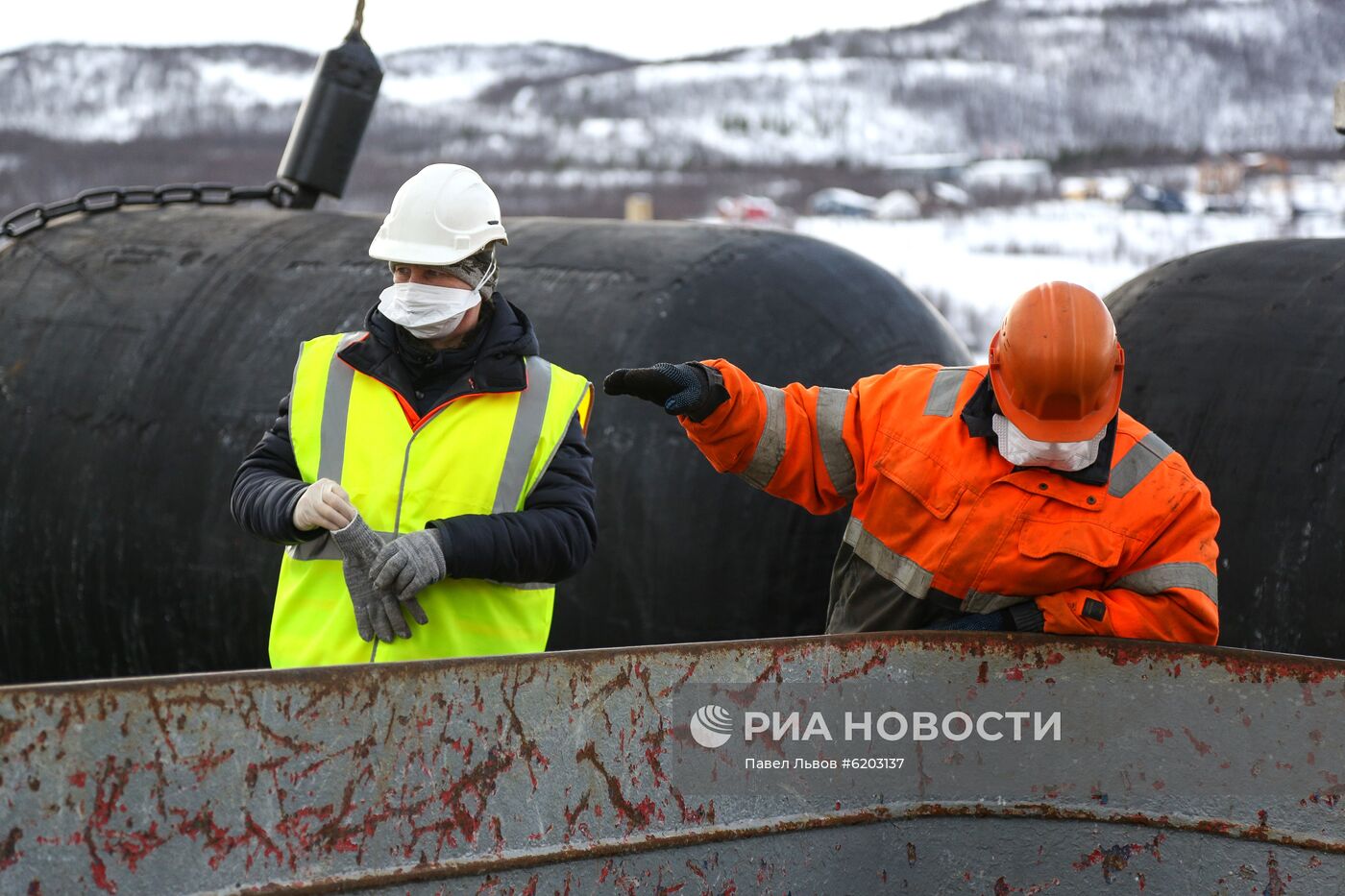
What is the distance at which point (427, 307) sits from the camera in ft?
10.5

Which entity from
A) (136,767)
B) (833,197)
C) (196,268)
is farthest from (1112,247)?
(136,767)

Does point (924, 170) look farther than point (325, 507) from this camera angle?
Yes

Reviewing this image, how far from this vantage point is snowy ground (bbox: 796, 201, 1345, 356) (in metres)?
30.2

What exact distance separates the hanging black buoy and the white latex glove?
3.85 m

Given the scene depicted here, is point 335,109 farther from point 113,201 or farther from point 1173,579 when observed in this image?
point 1173,579

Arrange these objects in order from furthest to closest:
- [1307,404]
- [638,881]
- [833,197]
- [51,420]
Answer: [833,197] → [51,420] → [1307,404] → [638,881]

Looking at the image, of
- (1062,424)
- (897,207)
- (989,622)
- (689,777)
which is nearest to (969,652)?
(989,622)

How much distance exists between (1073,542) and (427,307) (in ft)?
4.19

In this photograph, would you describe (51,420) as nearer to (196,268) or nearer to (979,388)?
(196,268)

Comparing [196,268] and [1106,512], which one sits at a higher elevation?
[196,268]

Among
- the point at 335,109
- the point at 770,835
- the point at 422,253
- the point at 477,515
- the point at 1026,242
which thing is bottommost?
the point at 770,835

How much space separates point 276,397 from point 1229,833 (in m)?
2.94

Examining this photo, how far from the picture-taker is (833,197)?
173 feet

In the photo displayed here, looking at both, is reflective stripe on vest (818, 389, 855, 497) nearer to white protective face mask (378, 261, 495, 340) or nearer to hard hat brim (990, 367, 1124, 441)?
hard hat brim (990, 367, 1124, 441)
